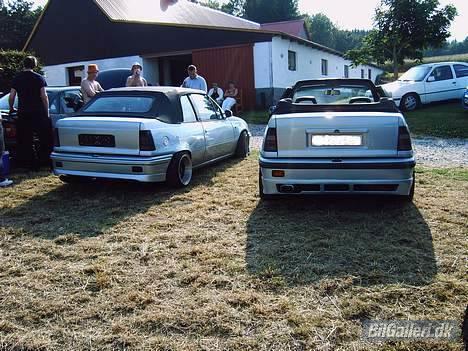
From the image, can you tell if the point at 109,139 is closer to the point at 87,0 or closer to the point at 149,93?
the point at 149,93

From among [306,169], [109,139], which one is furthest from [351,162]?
[109,139]

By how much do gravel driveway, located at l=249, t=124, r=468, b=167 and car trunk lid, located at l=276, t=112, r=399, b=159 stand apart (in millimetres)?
3755

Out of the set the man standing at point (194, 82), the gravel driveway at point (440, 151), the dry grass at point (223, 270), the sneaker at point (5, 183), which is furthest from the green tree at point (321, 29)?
the dry grass at point (223, 270)

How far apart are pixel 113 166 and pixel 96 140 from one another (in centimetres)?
44

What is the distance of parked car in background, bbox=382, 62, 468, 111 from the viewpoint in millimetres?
15375

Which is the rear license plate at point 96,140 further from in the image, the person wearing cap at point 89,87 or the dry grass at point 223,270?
the person wearing cap at point 89,87

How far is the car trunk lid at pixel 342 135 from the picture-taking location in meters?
4.63

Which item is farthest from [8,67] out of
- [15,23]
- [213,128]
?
[15,23]

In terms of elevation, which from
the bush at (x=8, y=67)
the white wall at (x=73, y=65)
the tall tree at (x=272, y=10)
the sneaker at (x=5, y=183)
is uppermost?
the tall tree at (x=272, y=10)

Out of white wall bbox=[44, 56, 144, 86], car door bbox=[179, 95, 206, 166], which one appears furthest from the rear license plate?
white wall bbox=[44, 56, 144, 86]

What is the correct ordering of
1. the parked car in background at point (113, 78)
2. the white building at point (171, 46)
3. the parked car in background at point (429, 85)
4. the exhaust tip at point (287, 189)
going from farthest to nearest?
the white building at point (171, 46) < the parked car in background at point (429, 85) < the parked car in background at point (113, 78) < the exhaust tip at point (287, 189)

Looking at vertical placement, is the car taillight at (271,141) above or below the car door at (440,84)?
below

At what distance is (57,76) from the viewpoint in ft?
86.2

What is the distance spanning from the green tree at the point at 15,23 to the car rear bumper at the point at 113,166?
3556 cm
